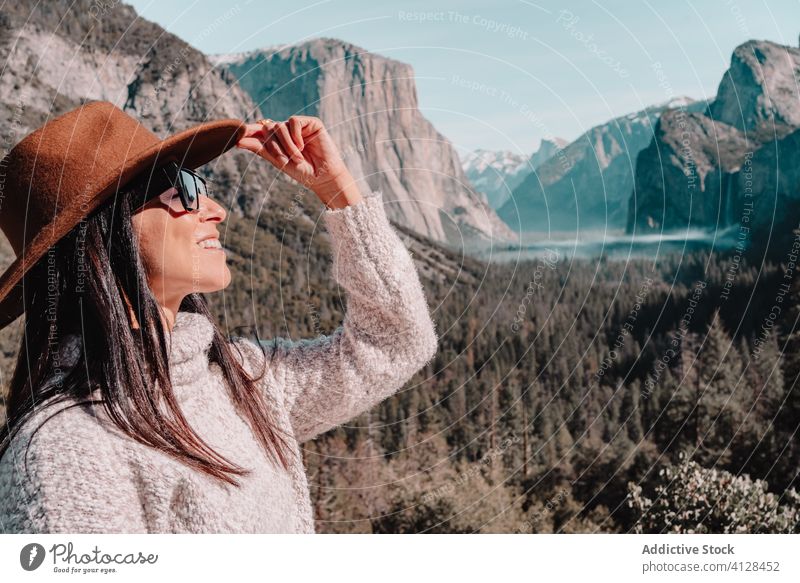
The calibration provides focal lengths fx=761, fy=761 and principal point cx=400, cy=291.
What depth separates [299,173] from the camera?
238 cm

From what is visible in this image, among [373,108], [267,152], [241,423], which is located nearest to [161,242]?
[267,152]

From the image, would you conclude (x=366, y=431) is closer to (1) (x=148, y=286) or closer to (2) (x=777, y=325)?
(2) (x=777, y=325)

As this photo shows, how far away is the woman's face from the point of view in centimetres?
207

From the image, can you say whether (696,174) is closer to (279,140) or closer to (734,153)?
(734,153)

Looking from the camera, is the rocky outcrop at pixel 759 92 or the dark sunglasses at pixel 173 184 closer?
the dark sunglasses at pixel 173 184

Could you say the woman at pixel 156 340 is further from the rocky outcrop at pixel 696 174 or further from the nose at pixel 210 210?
the rocky outcrop at pixel 696 174

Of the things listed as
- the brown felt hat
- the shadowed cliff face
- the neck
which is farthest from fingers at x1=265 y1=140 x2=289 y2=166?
the shadowed cliff face

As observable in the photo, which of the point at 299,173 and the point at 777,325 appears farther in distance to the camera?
the point at 777,325

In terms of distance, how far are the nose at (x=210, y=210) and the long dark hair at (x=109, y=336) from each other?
18 cm

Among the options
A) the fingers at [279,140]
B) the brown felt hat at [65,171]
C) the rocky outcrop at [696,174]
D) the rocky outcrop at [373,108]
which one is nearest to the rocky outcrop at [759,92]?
the rocky outcrop at [696,174]

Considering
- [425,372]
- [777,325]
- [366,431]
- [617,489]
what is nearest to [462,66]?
[617,489]

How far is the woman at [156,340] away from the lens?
1.78 m

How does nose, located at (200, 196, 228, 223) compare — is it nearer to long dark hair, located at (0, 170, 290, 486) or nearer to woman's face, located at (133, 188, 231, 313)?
woman's face, located at (133, 188, 231, 313)
